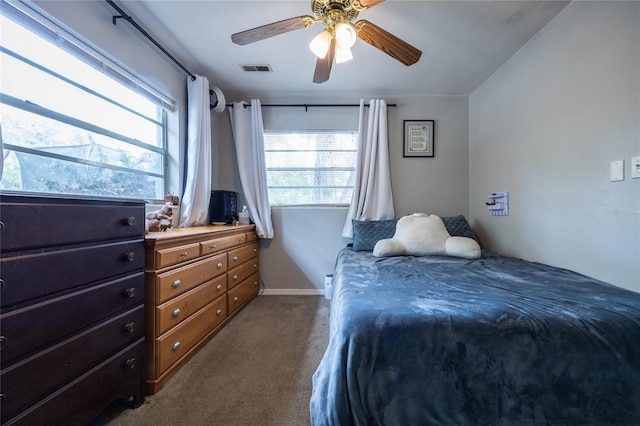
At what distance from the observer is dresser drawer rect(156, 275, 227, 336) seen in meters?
1.42

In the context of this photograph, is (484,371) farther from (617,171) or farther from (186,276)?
(186,276)

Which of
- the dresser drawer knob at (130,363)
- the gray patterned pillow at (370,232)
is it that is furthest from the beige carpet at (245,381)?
the gray patterned pillow at (370,232)

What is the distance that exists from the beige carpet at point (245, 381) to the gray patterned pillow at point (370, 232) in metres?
0.81

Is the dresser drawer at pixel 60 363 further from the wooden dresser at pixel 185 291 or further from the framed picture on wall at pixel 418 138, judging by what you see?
the framed picture on wall at pixel 418 138

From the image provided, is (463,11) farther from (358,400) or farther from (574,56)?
(358,400)

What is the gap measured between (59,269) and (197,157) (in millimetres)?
1678

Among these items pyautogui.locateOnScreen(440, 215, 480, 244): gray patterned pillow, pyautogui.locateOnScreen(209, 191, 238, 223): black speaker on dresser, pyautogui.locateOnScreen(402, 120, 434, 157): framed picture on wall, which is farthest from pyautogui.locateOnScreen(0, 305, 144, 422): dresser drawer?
pyautogui.locateOnScreen(402, 120, 434, 157): framed picture on wall

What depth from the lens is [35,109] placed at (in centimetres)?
136

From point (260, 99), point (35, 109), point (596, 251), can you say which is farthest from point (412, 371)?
point (260, 99)

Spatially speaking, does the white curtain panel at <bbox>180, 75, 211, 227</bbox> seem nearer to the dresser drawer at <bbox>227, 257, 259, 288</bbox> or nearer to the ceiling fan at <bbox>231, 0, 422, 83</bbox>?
the dresser drawer at <bbox>227, 257, 259, 288</bbox>

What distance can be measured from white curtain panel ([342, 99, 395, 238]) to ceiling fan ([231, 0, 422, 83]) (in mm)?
1197

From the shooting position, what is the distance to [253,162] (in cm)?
297

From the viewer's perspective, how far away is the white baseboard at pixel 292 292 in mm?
3061

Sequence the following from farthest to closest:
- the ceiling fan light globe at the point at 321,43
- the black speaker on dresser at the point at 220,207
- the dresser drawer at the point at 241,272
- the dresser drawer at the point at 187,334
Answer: the black speaker on dresser at the point at 220,207
the dresser drawer at the point at 241,272
the ceiling fan light globe at the point at 321,43
the dresser drawer at the point at 187,334
